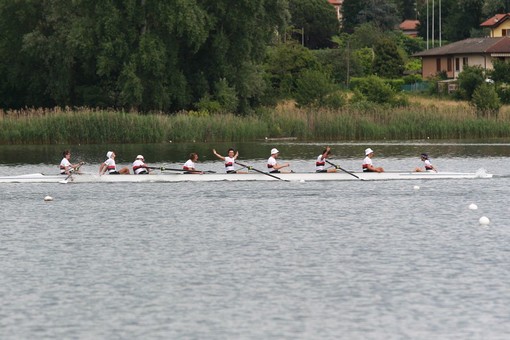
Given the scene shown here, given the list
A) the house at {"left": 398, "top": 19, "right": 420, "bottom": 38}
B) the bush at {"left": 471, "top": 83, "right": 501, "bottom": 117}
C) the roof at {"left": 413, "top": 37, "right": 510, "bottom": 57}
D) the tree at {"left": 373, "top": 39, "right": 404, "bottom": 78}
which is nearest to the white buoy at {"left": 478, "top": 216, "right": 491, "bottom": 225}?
the bush at {"left": 471, "top": 83, "right": 501, "bottom": 117}

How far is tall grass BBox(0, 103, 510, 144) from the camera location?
207 feet

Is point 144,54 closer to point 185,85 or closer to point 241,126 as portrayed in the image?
point 185,85

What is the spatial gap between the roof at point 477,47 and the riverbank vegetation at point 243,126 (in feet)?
100.0

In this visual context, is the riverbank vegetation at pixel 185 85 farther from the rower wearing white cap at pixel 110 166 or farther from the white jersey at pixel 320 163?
the white jersey at pixel 320 163

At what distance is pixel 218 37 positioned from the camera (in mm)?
72812

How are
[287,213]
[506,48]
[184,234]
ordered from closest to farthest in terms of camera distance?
1. [184,234]
2. [287,213]
3. [506,48]

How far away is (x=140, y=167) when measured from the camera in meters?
42.0

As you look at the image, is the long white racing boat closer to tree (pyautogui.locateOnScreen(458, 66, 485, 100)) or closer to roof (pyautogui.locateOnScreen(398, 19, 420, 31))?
tree (pyautogui.locateOnScreen(458, 66, 485, 100))

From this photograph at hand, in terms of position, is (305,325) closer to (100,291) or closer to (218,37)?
(100,291)

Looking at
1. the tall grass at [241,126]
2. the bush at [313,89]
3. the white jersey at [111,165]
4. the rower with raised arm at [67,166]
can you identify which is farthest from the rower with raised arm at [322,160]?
the bush at [313,89]

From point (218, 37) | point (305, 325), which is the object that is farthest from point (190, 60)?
point (305, 325)

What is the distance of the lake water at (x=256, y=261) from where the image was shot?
20594mm

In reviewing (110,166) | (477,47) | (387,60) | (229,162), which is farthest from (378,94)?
(110,166)

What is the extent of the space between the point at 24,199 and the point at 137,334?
69.2 feet
